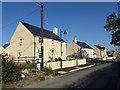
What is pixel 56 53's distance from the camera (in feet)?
112

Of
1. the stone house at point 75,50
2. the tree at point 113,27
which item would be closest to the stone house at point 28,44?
the tree at point 113,27

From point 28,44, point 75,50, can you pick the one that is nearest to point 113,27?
point 28,44

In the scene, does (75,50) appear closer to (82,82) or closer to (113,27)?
(113,27)

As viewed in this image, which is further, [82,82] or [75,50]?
[75,50]

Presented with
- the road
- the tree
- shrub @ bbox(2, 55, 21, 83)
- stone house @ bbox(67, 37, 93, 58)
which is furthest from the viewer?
stone house @ bbox(67, 37, 93, 58)

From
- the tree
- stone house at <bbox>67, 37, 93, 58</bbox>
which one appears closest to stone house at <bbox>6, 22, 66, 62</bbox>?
the tree

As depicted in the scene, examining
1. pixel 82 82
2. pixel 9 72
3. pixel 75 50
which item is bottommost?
pixel 82 82

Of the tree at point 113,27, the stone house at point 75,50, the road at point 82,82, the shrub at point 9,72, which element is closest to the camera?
the road at point 82,82

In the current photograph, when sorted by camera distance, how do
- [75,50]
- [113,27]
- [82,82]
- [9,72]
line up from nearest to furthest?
[82,82] < [9,72] < [113,27] < [75,50]

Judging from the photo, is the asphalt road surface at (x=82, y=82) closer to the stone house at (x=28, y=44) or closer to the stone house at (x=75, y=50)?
the stone house at (x=28, y=44)

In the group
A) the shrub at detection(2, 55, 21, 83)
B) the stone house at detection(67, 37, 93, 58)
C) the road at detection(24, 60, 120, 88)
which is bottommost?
the road at detection(24, 60, 120, 88)

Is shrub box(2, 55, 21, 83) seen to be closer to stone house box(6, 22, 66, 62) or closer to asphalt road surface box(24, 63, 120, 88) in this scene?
asphalt road surface box(24, 63, 120, 88)

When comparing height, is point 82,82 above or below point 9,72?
below

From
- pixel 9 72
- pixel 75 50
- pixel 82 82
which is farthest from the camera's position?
pixel 75 50
